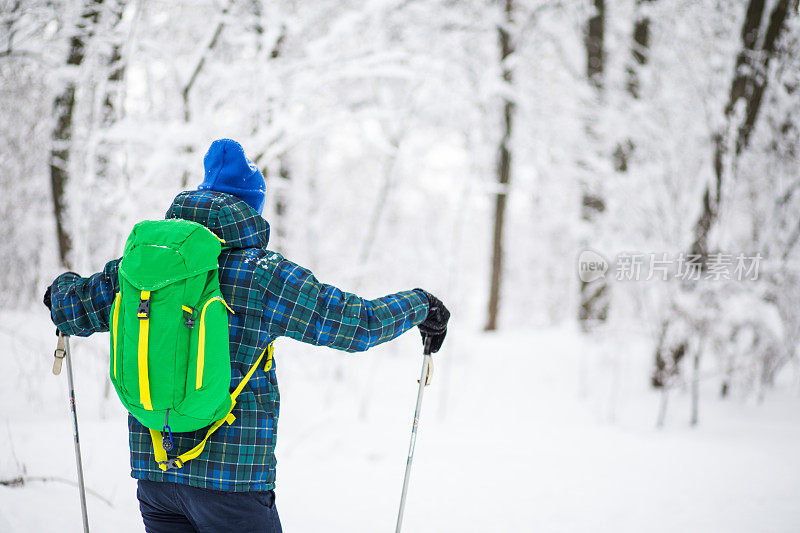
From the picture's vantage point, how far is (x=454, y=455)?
4.88 m

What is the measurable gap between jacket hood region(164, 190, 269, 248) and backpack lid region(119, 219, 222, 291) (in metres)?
0.07

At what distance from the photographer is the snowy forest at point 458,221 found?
401 centimetres

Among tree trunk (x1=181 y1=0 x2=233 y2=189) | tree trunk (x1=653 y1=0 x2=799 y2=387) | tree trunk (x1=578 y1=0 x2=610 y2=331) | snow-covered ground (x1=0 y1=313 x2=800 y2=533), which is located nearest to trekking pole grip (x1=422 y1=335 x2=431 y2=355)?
snow-covered ground (x1=0 y1=313 x2=800 y2=533)

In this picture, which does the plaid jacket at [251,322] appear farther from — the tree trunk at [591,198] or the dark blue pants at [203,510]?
the tree trunk at [591,198]

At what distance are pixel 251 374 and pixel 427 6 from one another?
6578mm

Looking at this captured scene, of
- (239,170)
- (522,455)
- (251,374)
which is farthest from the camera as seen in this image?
(522,455)

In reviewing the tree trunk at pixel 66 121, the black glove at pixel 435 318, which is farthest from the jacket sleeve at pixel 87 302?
the tree trunk at pixel 66 121

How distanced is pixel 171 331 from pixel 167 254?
21cm

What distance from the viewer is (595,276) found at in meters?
7.97

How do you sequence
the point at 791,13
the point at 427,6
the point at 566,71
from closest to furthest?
1. the point at 791,13
2. the point at 427,6
3. the point at 566,71

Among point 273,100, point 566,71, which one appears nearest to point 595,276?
point 566,71

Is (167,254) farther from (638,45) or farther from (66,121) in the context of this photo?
(638,45)

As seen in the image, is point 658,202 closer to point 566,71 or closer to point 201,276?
point 566,71

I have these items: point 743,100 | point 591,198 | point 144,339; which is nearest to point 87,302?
point 144,339
